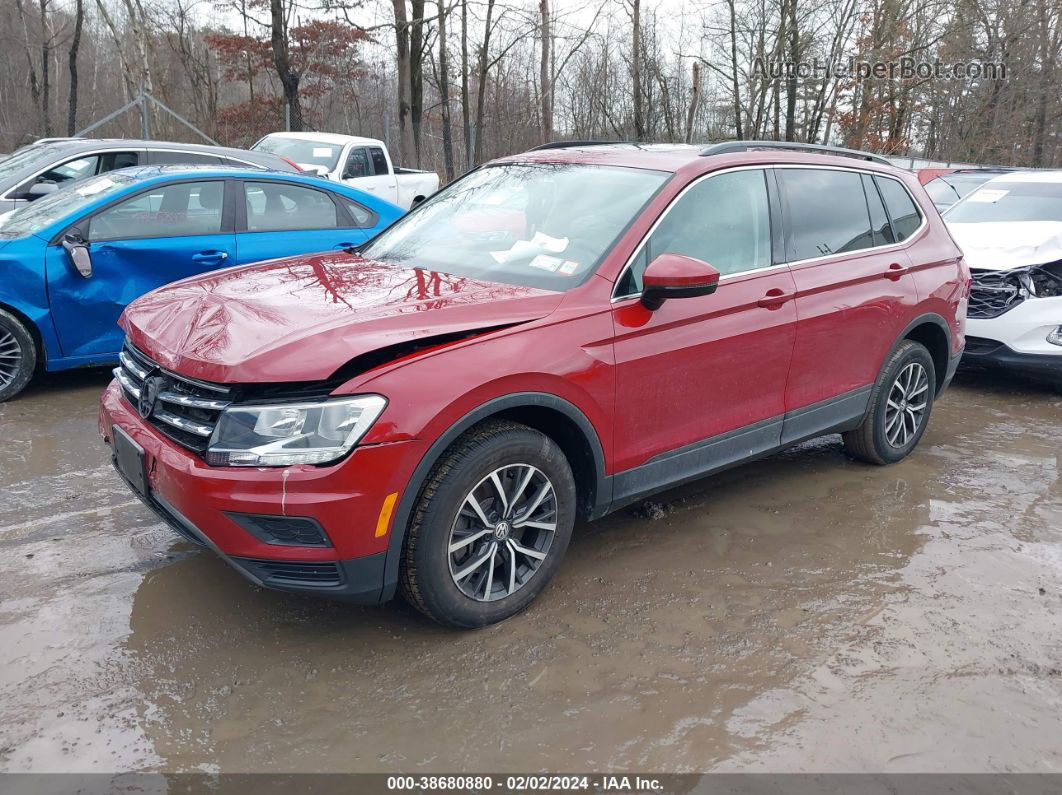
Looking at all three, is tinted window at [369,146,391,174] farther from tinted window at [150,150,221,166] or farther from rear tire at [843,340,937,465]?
rear tire at [843,340,937,465]

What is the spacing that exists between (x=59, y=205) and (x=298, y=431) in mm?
4499

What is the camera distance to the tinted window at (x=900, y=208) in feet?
15.8

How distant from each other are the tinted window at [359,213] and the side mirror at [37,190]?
320 cm

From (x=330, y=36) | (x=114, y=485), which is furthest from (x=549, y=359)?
(x=330, y=36)

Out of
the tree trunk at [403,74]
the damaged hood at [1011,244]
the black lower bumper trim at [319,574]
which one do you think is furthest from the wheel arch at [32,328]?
the tree trunk at [403,74]

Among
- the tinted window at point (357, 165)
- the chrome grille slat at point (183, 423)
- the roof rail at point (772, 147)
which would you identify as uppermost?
the tinted window at point (357, 165)

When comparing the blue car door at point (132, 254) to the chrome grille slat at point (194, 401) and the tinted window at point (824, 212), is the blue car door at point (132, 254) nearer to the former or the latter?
the chrome grille slat at point (194, 401)

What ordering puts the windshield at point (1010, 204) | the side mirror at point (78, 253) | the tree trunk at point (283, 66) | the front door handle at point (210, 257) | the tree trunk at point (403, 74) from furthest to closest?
the tree trunk at point (403, 74) < the tree trunk at point (283, 66) < the windshield at point (1010, 204) < the front door handle at point (210, 257) < the side mirror at point (78, 253)

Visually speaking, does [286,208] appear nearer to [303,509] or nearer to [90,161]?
[90,161]

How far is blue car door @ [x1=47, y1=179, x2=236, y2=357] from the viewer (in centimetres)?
570

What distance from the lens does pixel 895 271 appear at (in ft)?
15.2

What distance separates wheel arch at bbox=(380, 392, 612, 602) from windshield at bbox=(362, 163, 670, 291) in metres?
0.52

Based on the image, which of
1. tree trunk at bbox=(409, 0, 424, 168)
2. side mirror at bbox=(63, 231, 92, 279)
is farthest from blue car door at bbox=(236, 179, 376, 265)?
tree trunk at bbox=(409, 0, 424, 168)

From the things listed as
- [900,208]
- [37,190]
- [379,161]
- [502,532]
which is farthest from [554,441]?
[379,161]
